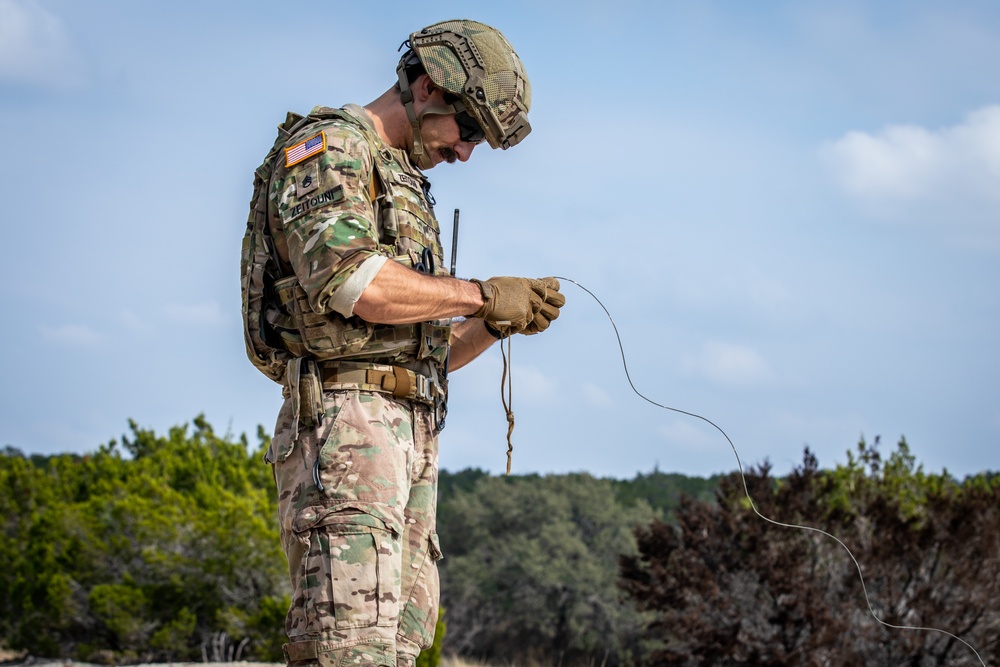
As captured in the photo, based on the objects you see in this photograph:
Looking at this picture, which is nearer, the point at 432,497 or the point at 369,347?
the point at 369,347

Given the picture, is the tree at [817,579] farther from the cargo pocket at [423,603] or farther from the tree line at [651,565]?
the cargo pocket at [423,603]


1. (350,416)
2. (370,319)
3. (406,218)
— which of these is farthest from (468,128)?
(350,416)

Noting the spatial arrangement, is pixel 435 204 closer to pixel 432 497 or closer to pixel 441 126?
pixel 441 126

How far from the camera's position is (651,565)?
12.8 meters

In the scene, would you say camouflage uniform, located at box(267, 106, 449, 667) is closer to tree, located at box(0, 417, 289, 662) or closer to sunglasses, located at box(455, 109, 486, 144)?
sunglasses, located at box(455, 109, 486, 144)

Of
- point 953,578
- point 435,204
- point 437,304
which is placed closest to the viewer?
point 437,304

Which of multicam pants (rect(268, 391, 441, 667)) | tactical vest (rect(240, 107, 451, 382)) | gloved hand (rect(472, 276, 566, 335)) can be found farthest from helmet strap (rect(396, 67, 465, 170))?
multicam pants (rect(268, 391, 441, 667))

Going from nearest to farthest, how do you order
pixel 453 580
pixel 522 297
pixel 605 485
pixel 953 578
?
pixel 522 297, pixel 953 578, pixel 453 580, pixel 605 485

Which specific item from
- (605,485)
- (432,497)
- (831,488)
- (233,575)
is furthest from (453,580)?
(432,497)

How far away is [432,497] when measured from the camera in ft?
11.2

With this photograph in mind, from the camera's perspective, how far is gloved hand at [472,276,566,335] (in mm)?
3291

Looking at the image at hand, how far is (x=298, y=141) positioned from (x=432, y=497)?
3.78 ft

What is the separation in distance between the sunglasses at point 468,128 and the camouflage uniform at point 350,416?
0.23 meters

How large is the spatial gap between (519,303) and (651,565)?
32.8 ft
